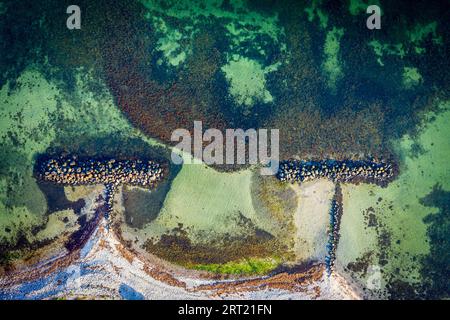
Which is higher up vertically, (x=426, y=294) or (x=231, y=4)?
(x=231, y=4)

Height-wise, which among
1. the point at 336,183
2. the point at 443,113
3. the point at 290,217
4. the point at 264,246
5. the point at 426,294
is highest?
the point at 443,113

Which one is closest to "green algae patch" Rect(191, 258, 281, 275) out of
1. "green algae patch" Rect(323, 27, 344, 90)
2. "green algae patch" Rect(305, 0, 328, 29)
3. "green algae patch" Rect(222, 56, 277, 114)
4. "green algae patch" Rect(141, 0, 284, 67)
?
"green algae patch" Rect(222, 56, 277, 114)

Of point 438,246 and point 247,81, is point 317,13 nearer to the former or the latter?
point 247,81

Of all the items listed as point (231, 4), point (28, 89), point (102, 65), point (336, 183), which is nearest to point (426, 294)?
point (336, 183)

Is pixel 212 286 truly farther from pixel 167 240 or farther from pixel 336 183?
pixel 336 183

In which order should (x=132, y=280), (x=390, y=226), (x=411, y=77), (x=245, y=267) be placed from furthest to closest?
(x=411, y=77) < (x=390, y=226) < (x=245, y=267) < (x=132, y=280)

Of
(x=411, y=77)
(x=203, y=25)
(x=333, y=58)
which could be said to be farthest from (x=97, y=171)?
(x=411, y=77)

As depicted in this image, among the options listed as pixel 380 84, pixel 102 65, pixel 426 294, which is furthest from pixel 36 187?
pixel 426 294

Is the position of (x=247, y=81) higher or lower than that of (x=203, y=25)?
lower
